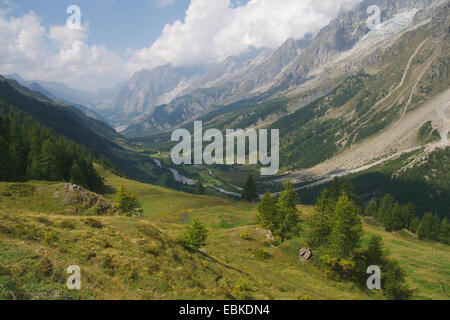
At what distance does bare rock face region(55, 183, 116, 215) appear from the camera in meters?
40.4

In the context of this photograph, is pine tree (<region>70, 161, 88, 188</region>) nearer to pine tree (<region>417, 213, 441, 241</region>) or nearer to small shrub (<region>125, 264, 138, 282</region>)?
small shrub (<region>125, 264, 138, 282</region>)

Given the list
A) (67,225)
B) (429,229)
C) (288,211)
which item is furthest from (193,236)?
(429,229)

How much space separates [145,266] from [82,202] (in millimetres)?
28450

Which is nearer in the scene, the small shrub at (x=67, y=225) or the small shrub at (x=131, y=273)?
the small shrub at (x=131, y=273)

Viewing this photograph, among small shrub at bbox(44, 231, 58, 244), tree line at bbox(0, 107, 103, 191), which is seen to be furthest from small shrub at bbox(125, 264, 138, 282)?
tree line at bbox(0, 107, 103, 191)

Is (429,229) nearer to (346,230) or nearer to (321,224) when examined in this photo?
(321,224)

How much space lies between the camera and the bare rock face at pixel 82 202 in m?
40.4

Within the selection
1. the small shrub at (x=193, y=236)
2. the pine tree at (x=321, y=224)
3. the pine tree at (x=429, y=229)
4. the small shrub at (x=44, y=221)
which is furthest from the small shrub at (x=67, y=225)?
the pine tree at (x=429, y=229)

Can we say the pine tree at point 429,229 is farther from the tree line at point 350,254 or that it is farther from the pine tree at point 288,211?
the pine tree at point 288,211

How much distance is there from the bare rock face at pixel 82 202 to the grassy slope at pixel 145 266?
3.39 m
